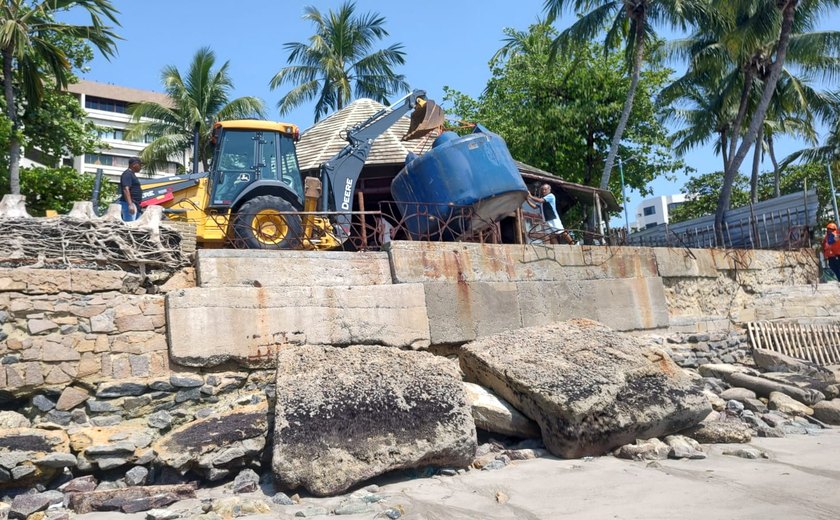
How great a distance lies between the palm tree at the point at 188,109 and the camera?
70.4 feet

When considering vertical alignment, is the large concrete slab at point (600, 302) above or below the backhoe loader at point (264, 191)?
below

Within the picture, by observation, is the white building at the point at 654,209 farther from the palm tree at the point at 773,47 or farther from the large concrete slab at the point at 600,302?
the large concrete slab at the point at 600,302

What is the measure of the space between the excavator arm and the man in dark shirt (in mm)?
2490

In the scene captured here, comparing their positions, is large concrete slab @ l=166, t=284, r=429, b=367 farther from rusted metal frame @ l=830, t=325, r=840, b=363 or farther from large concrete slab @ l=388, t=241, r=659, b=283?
rusted metal frame @ l=830, t=325, r=840, b=363

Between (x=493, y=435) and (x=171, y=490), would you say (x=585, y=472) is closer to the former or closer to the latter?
(x=493, y=435)

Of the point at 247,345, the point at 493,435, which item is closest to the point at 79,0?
A: the point at 247,345

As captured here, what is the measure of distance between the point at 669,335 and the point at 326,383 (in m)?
6.00

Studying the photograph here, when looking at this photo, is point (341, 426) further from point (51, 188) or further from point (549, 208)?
point (51, 188)

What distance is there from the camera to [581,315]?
8.56 meters

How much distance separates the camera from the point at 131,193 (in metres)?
7.86

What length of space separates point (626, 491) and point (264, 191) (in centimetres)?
599

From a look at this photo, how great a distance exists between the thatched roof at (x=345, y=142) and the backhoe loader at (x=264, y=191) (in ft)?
10.6

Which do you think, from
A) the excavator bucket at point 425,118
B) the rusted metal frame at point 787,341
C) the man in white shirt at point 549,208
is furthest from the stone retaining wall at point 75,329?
the rusted metal frame at point 787,341

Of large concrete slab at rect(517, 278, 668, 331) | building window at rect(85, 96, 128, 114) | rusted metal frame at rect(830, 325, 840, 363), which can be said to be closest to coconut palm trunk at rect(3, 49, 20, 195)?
large concrete slab at rect(517, 278, 668, 331)
